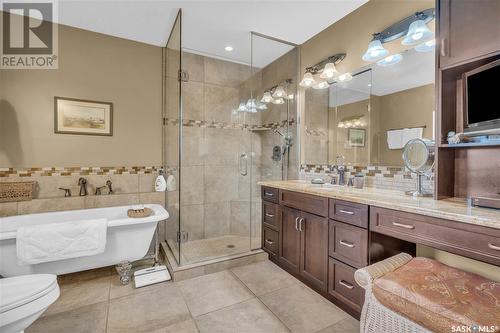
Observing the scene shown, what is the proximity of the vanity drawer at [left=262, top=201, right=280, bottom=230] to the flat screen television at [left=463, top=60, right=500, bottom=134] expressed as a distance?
173 centimetres

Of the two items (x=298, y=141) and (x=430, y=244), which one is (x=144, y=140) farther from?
(x=430, y=244)

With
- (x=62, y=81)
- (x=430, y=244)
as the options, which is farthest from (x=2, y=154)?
(x=430, y=244)

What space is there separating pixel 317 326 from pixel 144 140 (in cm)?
281

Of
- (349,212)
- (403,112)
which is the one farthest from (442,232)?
(403,112)

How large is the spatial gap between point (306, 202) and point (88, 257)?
6.65 ft

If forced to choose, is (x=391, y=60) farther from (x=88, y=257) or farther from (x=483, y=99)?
(x=88, y=257)

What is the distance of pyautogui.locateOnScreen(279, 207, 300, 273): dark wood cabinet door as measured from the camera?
7.43 ft

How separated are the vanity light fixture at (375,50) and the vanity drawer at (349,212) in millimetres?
1405

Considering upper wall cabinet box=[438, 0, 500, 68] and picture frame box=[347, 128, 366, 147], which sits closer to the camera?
upper wall cabinet box=[438, 0, 500, 68]

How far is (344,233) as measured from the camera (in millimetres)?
1784

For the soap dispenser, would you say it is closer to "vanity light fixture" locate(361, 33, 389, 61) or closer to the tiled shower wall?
the tiled shower wall

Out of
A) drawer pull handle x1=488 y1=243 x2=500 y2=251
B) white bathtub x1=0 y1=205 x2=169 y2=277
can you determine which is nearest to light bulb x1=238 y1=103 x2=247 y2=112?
white bathtub x1=0 y1=205 x2=169 y2=277

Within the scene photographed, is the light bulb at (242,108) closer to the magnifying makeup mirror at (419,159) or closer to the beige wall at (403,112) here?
the beige wall at (403,112)

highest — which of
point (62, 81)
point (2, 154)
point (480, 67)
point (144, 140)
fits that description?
point (62, 81)
